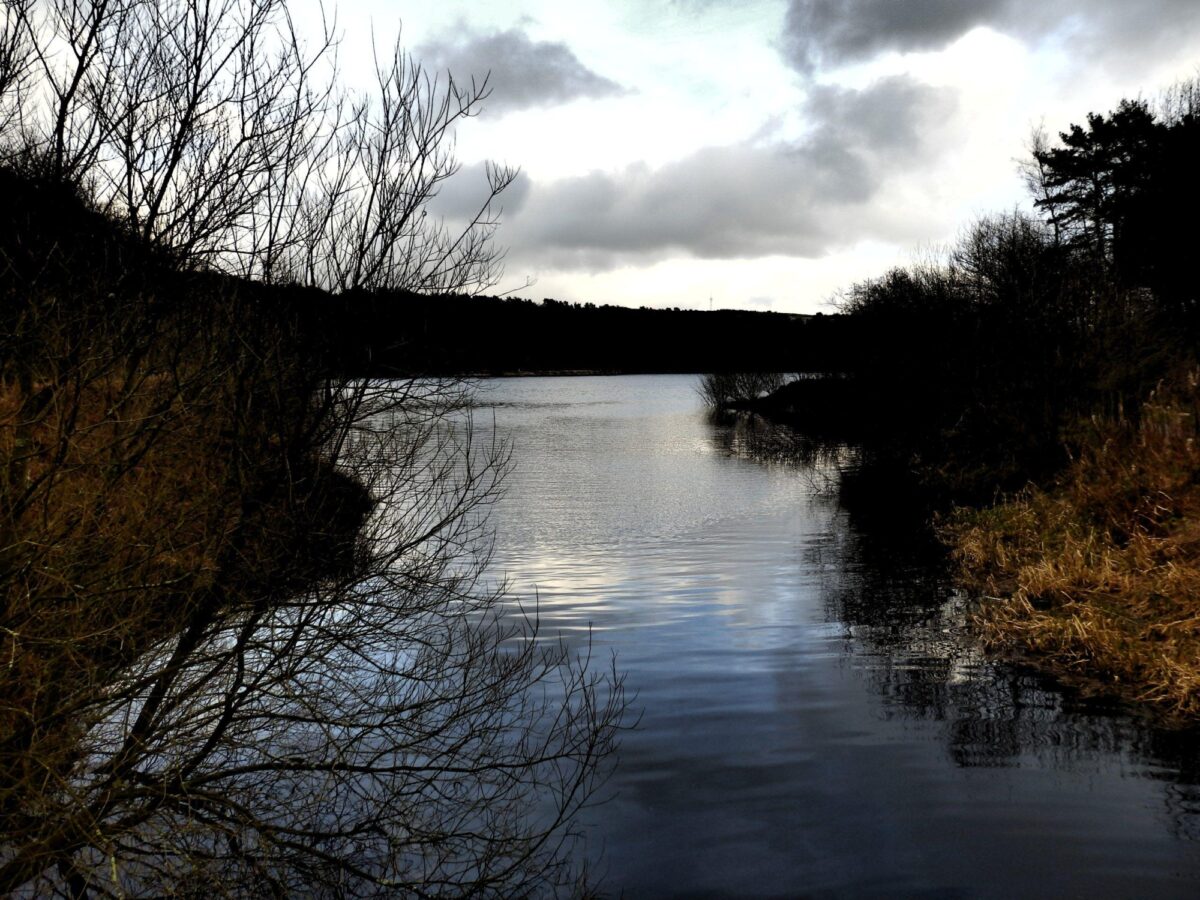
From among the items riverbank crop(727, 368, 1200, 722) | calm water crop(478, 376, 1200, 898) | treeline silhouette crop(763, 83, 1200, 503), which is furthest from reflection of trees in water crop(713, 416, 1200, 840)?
treeline silhouette crop(763, 83, 1200, 503)

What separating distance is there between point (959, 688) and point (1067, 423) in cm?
1208

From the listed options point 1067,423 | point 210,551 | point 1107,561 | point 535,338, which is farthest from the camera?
point 535,338

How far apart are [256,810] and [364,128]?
249 inches

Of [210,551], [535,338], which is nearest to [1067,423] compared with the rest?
[210,551]

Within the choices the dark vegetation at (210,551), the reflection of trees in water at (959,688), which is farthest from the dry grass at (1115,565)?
the dark vegetation at (210,551)

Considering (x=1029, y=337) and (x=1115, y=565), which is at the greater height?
(x=1029, y=337)

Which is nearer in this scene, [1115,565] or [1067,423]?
[1115,565]

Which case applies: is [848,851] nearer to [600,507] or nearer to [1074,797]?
[1074,797]

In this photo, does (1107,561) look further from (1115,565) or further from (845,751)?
(845,751)

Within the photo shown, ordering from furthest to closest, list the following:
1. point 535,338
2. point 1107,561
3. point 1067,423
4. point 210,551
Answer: point 535,338 → point 1067,423 → point 1107,561 → point 210,551

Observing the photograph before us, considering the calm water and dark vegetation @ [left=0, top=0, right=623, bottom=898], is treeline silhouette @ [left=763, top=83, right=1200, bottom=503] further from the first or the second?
dark vegetation @ [left=0, top=0, right=623, bottom=898]

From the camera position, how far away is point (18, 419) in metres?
8.34

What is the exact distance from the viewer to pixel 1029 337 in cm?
2456

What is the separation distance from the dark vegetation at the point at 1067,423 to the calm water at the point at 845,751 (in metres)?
1.02
